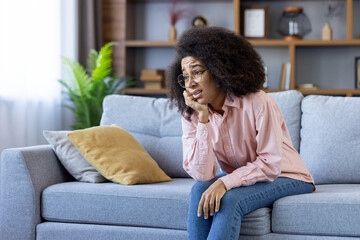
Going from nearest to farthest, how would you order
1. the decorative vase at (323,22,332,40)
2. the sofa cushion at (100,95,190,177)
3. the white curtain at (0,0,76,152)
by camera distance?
the sofa cushion at (100,95,190,177)
the white curtain at (0,0,76,152)
the decorative vase at (323,22,332,40)

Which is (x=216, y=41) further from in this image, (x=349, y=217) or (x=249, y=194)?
(x=349, y=217)

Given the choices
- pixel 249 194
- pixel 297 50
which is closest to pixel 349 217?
pixel 249 194

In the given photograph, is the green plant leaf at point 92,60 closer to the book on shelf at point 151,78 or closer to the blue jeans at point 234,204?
the book on shelf at point 151,78

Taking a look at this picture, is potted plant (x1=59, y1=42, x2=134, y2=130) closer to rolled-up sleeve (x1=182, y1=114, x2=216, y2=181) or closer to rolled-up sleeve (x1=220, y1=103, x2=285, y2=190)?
rolled-up sleeve (x1=182, y1=114, x2=216, y2=181)

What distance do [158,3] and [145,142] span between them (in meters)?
2.27

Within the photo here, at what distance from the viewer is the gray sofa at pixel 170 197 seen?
2055 millimetres

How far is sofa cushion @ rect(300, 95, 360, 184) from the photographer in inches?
99.7

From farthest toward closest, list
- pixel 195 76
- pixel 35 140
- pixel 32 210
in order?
pixel 35 140 < pixel 32 210 < pixel 195 76

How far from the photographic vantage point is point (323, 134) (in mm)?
2600

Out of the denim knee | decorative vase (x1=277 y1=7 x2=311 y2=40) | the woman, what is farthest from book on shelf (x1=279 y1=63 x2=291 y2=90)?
the denim knee

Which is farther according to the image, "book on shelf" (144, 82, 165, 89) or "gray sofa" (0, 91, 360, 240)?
"book on shelf" (144, 82, 165, 89)

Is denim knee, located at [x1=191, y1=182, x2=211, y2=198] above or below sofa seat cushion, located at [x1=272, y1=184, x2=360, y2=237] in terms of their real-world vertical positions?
above

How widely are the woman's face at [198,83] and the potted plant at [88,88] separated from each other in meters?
2.13

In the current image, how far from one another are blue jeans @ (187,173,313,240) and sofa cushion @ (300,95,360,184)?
1.42ft
